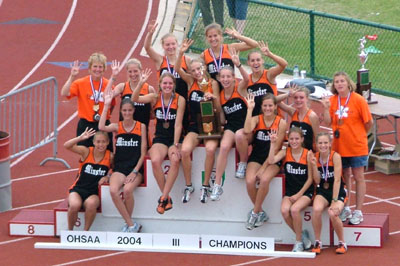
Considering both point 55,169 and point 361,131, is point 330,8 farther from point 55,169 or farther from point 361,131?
point 361,131

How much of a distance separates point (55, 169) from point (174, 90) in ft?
11.8

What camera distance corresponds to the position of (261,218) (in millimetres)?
13641

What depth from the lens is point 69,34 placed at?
2470cm

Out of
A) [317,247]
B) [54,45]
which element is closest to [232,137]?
[317,247]

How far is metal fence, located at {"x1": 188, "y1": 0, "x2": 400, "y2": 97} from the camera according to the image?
837 inches

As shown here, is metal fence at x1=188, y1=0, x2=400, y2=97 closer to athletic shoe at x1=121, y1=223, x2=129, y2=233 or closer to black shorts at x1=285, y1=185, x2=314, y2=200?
black shorts at x1=285, y1=185, x2=314, y2=200

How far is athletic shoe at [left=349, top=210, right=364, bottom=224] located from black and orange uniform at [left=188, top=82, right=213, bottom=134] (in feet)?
7.13

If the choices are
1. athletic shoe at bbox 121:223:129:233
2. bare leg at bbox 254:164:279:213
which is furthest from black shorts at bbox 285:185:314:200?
athletic shoe at bbox 121:223:129:233

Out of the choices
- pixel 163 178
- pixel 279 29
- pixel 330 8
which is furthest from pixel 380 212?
pixel 330 8

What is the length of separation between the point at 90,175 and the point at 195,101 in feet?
5.23

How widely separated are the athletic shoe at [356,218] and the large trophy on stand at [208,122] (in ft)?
6.18

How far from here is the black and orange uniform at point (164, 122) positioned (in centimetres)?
1399

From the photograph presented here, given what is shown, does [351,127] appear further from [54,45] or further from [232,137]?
[54,45]

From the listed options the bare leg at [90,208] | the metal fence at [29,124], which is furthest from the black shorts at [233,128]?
the metal fence at [29,124]
